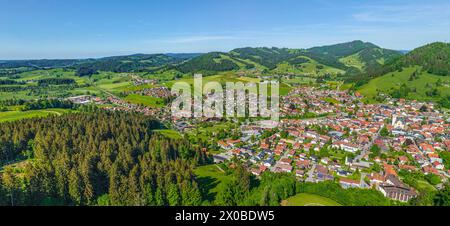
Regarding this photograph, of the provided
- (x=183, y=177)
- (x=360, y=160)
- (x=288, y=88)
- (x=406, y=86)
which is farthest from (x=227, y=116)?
(x=406, y=86)

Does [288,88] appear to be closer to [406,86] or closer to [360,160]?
[406,86]

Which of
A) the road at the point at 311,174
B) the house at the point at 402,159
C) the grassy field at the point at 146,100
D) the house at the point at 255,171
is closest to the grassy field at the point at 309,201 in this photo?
the road at the point at 311,174

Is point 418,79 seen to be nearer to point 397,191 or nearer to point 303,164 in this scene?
point 303,164

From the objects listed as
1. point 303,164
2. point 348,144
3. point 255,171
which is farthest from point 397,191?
point 255,171

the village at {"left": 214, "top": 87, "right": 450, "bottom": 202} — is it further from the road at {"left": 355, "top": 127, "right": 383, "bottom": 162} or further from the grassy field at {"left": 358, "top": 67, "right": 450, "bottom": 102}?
the grassy field at {"left": 358, "top": 67, "right": 450, "bottom": 102}

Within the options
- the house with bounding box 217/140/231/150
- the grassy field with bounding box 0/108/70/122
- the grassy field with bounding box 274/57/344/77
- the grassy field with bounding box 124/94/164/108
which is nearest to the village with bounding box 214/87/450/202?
the house with bounding box 217/140/231/150
